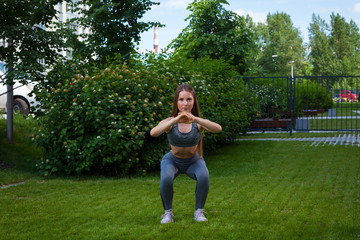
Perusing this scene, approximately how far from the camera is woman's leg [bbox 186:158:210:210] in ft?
18.4

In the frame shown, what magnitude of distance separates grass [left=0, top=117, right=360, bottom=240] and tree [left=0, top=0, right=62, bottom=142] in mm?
2093

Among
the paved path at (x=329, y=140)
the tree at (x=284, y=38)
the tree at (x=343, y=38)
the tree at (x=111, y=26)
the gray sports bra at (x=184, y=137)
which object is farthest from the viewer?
the tree at (x=284, y=38)

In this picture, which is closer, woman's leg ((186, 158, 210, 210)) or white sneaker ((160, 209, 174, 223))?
woman's leg ((186, 158, 210, 210))

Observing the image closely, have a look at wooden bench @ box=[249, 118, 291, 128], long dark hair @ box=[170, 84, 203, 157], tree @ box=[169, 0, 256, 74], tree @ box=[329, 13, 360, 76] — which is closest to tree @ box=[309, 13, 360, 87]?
tree @ box=[329, 13, 360, 76]

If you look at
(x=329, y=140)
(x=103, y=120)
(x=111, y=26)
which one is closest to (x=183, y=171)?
(x=103, y=120)

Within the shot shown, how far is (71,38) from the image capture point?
42.5ft

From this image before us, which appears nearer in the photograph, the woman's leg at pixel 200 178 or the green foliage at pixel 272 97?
the woman's leg at pixel 200 178

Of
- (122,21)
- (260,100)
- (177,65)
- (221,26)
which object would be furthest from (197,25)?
(177,65)

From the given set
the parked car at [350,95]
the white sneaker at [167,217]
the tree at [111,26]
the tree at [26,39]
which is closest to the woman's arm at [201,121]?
the white sneaker at [167,217]

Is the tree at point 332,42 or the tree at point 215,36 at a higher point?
the tree at point 332,42

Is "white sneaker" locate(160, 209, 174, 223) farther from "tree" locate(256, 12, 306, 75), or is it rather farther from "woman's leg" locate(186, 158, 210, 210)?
"tree" locate(256, 12, 306, 75)

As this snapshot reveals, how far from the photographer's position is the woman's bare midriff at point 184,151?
5.62m

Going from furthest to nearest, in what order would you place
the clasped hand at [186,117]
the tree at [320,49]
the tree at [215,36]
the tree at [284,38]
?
1. the tree at [284,38]
2. the tree at [320,49]
3. the tree at [215,36]
4. the clasped hand at [186,117]

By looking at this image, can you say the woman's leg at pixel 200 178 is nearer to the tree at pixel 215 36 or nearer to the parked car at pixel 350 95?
the parked car at pixel 350 95
